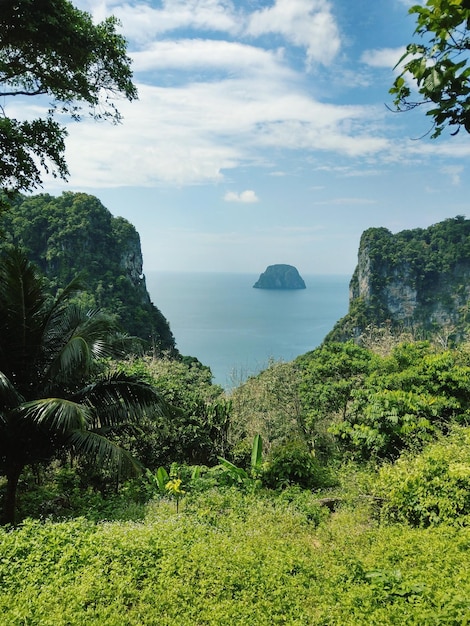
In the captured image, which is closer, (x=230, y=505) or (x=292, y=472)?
(x=230, y=505)

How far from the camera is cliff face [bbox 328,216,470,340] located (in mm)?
55031

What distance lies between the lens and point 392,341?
656 inches

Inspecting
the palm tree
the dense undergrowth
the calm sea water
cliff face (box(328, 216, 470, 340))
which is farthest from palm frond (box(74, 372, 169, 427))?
cliff face (box(328, 216, 470, 340))

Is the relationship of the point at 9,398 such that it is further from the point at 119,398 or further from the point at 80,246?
the point at 80,246

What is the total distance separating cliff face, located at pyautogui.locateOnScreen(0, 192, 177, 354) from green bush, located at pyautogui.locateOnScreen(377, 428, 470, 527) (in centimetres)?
3779

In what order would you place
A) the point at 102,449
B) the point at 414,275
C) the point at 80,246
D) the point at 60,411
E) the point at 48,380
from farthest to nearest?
the point at 414,275 < the point at 80,246 < the point at 48,380 < the point at 102,449 < the point at 60,411

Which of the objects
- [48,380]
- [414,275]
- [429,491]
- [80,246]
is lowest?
[429,491]

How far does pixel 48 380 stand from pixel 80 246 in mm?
43942

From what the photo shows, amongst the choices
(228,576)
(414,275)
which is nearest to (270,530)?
(228,576)

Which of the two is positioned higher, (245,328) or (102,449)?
(102,449)

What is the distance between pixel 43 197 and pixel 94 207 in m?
6.38

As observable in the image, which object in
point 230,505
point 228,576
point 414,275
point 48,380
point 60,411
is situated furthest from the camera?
point 414,275

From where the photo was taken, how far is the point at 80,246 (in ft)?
156

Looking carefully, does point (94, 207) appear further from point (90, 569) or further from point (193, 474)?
point (90, 569)
